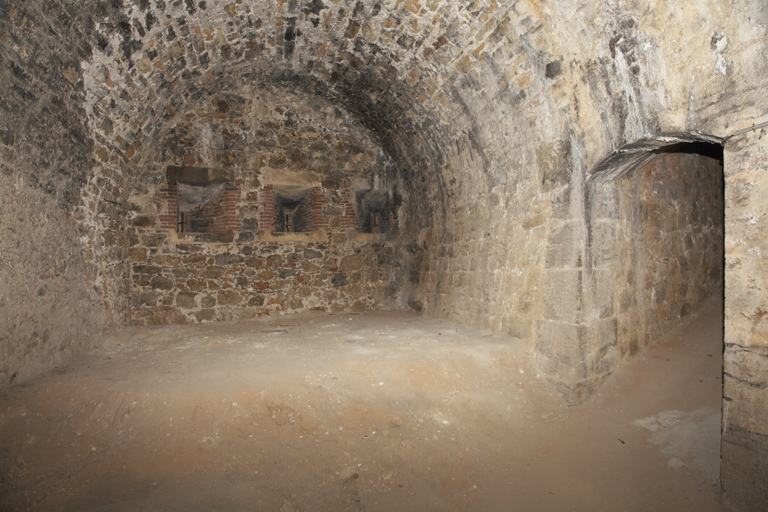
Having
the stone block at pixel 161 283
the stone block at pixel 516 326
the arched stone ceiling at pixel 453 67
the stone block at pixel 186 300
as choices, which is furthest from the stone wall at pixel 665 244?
the stone block at pixel 161 283

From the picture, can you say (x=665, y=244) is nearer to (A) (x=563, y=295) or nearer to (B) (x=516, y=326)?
(A) (x=563, y=295)

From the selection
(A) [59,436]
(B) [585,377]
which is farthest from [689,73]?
(A) [59,436]

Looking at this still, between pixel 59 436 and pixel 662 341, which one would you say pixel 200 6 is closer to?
pixel 59 436

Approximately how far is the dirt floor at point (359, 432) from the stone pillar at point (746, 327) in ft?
1.15

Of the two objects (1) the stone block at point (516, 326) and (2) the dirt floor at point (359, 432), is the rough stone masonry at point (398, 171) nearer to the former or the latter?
(1) the stone block at point (516, 326)

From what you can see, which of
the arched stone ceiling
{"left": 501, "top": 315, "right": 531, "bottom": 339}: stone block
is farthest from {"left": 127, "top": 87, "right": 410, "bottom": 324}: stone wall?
{"left": 501, "top": 315, "right": 531, "bottom": 339}: stone block

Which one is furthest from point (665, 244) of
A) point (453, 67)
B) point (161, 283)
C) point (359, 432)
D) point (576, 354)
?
point (161, 283)

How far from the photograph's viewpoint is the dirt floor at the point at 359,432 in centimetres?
273

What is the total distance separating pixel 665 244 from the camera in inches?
189

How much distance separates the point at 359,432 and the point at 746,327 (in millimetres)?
2566

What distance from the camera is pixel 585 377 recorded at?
3.99 meters

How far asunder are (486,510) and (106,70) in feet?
15.7

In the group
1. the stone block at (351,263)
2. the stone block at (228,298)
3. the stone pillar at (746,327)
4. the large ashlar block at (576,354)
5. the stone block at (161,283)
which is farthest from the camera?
the stone block at (351,263)

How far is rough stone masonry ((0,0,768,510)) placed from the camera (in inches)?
112
